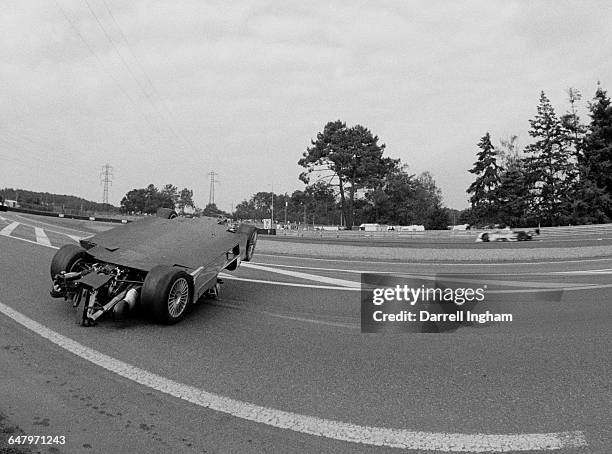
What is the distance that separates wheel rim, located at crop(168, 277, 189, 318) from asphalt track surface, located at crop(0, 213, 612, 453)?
0.19 meters

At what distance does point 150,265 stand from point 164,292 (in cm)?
68

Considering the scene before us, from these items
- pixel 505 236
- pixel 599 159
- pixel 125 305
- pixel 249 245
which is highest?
pixel 599 159

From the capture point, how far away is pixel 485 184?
64.6 m

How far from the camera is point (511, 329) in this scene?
5.23 m

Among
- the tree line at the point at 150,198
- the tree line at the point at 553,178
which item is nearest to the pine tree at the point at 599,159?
the tree line at the point at 553,178

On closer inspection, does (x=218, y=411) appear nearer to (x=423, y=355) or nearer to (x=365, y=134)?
(x=423, y=355)

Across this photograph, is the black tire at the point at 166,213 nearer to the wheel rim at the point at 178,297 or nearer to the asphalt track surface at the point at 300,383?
the asphalt track surface at the point at 300,383

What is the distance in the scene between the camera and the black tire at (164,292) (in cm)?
484

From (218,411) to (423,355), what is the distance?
2203mm

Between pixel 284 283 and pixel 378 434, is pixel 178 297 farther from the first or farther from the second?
pixel 284 283

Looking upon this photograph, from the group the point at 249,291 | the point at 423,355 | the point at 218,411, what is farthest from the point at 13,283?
the point at 423,355

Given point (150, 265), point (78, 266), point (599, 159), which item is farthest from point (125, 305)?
point (599, 159)

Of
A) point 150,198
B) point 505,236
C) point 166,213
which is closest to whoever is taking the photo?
point 166,213

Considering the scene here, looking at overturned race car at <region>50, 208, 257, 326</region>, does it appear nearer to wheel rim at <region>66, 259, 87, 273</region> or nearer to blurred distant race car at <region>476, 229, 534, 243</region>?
wheel rim at <region>66, 259, 87, 273</region>
